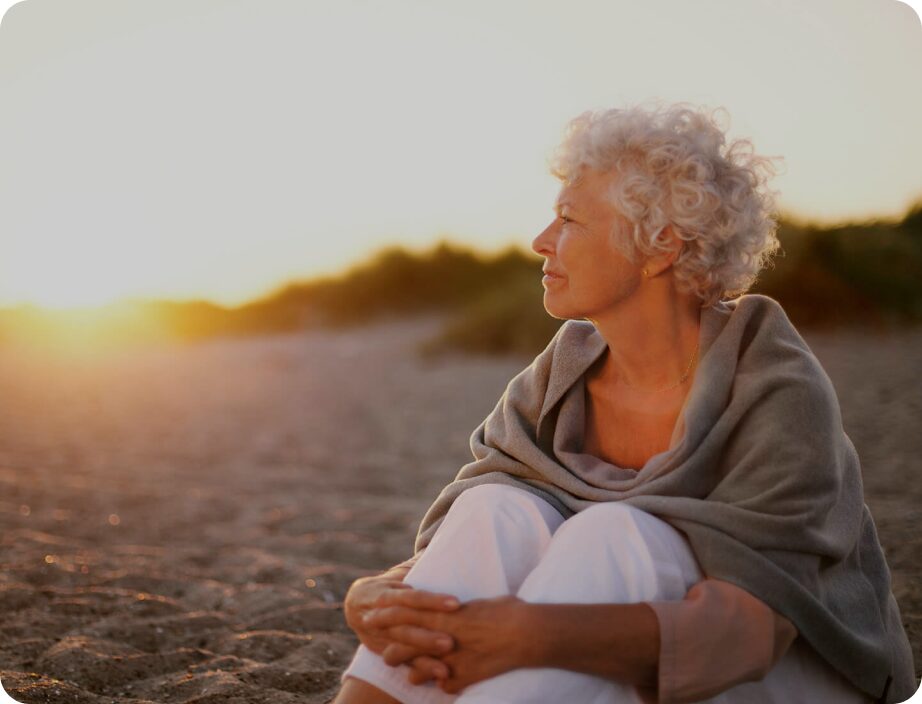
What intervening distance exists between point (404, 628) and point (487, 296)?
44.6 feet

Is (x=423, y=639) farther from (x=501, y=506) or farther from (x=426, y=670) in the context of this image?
(x=501, y=506)

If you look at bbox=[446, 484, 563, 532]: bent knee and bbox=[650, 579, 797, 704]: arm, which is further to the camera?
bbox=[446, 484, 563, 532]: bent knee

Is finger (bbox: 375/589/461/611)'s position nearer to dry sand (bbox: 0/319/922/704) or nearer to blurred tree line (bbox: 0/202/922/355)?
dry sand (bbox: 0/319/922/704)

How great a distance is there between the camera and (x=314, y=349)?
16.2m

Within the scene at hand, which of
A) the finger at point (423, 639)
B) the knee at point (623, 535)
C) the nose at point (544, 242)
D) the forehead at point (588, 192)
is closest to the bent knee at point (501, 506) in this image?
the knee at point (623, 535)

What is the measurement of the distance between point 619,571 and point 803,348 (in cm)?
60

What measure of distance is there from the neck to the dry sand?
Answer: 1.21 metres

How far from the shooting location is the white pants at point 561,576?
176 centimetres

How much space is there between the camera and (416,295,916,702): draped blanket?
1.85 metres

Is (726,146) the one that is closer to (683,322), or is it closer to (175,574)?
(683,322)

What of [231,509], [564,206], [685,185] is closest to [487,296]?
[231,509]

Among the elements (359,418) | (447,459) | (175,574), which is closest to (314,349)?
(359,418)

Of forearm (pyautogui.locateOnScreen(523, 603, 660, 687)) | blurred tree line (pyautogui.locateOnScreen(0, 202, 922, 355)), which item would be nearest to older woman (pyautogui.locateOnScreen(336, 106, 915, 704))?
forearm (pyautogui.locateOnScreen(523, 603, 660, 687))

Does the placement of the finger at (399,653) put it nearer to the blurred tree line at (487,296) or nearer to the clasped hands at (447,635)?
the clasped hands at (447,635)
